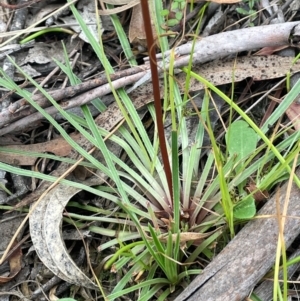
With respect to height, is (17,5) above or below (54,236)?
above

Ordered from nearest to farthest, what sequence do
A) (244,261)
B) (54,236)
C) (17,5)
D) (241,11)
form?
(244,261)
(54,236)
(241,11)
(17,5)

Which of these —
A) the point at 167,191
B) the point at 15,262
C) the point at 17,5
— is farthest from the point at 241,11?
the point at 15,262

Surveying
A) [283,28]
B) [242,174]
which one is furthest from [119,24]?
[242,174]

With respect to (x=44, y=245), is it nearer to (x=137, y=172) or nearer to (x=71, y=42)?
(x=137, y=172)

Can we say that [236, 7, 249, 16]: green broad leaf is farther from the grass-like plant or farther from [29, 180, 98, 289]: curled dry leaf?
[29, 180, 98, 289]: curled dry leaf

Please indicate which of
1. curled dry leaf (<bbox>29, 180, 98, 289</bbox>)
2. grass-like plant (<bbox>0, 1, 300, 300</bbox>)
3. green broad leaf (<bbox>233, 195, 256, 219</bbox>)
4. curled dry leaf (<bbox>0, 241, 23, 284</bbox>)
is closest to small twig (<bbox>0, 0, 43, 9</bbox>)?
grass-like plant (<bbox>0, 1, 300, 300</bbox>)

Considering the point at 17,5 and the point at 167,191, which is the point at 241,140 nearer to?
the point at 167,191
